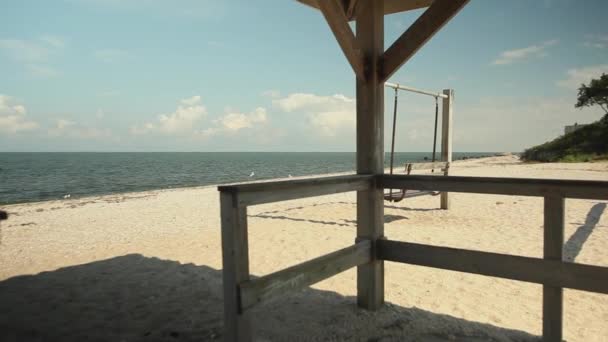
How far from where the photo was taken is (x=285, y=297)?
384cm

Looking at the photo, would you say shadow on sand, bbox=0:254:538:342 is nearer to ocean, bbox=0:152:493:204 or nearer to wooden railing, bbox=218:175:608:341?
wooden railing, bbox=218:175:608:341

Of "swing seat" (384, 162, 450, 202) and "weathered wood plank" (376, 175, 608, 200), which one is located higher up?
"weathered wood plank" (376, 175, 608, 200)

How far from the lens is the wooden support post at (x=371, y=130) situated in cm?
312

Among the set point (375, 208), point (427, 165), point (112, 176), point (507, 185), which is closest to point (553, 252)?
point (507, 185)

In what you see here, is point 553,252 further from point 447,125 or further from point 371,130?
point 447,125

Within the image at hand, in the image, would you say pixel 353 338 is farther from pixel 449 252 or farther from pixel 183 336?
pixel 183 336

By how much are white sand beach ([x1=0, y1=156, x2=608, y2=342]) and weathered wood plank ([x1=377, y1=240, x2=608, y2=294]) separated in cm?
64

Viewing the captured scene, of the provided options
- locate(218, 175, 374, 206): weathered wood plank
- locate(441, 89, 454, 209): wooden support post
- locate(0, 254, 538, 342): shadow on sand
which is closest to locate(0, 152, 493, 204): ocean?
locate(0, 254, 538, 342): shadow on sand

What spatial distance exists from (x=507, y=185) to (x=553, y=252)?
0.51 metres

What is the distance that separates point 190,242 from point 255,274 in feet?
7.78

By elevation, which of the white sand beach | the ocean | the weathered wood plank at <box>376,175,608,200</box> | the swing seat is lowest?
the ocean

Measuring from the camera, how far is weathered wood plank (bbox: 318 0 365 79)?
2.64 meters

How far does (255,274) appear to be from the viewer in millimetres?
4707

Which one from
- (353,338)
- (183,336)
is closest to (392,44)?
(353,338)
